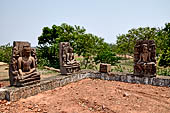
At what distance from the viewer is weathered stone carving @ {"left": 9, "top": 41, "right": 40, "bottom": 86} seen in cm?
483

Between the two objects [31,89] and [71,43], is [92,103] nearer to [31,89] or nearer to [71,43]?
[31,89]

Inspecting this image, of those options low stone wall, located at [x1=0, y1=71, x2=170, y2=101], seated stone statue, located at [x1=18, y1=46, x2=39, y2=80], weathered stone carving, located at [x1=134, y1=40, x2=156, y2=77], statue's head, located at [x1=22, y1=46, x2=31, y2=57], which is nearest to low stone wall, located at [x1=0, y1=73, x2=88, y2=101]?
low stone wall, located at [x1=0, y1=71, x2=170, y2=101]

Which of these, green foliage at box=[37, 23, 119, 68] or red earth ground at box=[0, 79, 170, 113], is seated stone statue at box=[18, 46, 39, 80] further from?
green foliage at box=[37, 23, 119, 68]

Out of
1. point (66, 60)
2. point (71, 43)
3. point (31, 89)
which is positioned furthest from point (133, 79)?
point (71, 43)

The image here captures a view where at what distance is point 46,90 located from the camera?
5.70m

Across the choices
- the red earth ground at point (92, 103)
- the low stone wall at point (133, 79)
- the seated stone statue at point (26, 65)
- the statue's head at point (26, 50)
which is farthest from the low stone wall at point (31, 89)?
the low stone wall at point (133, 79)

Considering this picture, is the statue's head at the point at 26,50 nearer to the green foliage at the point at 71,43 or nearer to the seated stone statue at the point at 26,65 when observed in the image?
the seated stone statue at the point at 26,65

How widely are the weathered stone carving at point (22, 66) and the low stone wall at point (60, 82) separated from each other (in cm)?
25

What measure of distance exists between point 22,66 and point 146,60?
16.9 ft

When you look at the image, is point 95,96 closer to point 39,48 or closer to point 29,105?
point 29,105

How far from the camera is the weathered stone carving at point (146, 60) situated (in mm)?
6420

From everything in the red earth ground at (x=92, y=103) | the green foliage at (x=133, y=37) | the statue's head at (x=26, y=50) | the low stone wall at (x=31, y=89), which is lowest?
the red earth ground at (x=92, y=103)

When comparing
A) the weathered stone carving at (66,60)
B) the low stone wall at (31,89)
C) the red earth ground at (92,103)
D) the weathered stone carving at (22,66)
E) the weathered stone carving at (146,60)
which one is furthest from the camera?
the weathered stone carving at (66,60)

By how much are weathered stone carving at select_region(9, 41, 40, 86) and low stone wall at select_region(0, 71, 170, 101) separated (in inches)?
9.7
